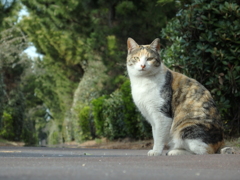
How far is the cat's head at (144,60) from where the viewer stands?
25.8 ft

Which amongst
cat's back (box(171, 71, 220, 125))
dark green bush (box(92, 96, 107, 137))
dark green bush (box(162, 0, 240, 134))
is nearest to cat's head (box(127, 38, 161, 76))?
cat's back (box(171, 71, 220, 125))

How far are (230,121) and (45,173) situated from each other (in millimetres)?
7348

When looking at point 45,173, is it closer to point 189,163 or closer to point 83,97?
point 189,163

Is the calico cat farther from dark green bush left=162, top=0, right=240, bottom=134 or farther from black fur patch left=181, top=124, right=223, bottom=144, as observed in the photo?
dark green bush left=162, top=0, right=240, bottom=134

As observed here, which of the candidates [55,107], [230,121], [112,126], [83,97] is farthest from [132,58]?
[55,107]

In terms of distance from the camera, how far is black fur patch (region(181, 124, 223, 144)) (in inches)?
283

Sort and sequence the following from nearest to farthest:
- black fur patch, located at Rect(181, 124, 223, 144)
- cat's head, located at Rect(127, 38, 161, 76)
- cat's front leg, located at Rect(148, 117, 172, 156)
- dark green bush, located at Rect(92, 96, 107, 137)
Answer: black fur patch, located at Rect(181, 124, 223, 144) < cat's front leg, located at Rect(148, 117, 172, 156) < cat's head, located at Rect(127, 38, 161, 76) < dark green bush, located at Rect(92, 96, 107, 137)

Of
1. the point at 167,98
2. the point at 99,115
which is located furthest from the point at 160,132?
the point at 99,115

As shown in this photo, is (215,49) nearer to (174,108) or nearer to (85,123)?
(174,108)

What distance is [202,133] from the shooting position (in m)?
7.22

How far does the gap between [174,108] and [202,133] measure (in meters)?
0.71

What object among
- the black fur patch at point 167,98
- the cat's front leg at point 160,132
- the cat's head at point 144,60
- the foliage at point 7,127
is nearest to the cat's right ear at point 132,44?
the cat's head at point 144,60

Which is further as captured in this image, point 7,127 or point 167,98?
point 7,127

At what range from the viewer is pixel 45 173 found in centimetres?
→ 434
